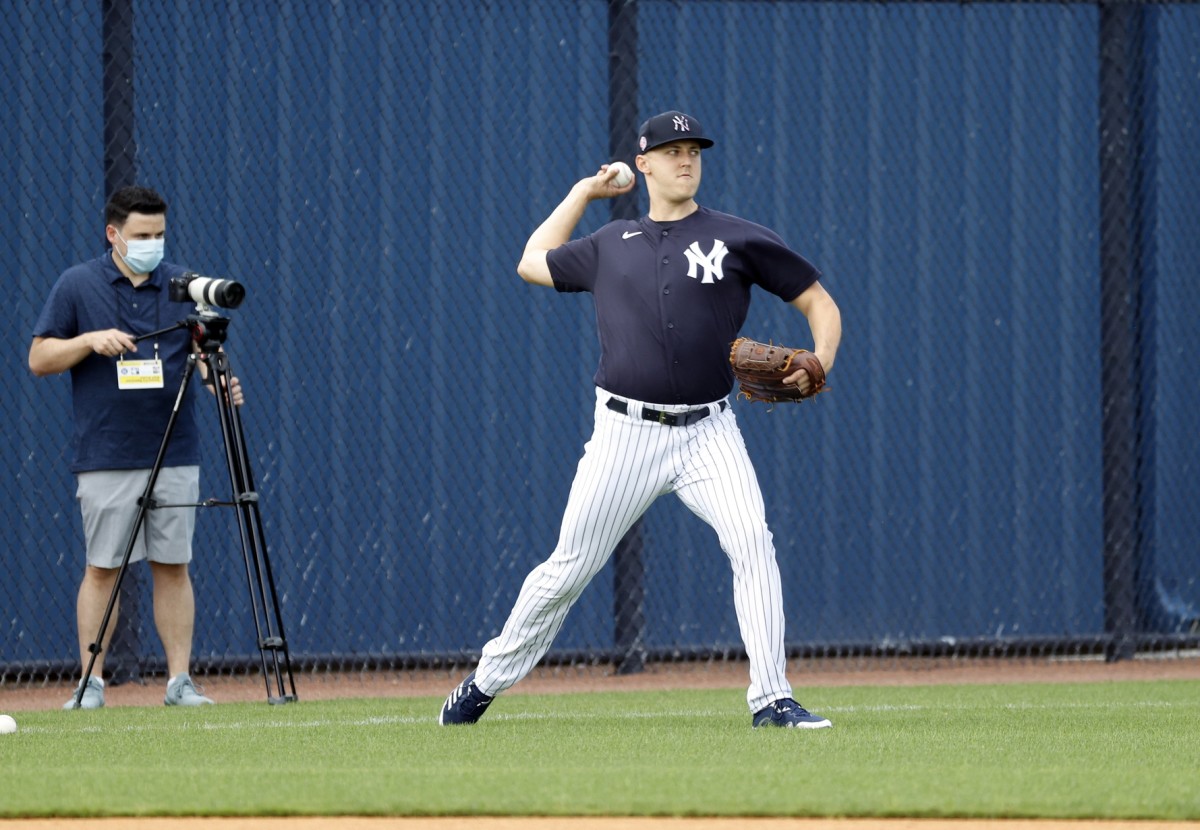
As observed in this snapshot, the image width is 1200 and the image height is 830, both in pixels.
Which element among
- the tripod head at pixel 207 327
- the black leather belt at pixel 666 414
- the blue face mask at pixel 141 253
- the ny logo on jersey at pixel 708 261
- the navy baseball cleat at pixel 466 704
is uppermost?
the ny logo on jersey at pixel 708 261

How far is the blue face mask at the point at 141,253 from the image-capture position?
303 inches

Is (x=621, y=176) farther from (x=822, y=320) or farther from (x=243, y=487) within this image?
(x=243, y=487)

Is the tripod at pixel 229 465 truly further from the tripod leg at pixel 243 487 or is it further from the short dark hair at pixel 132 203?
the short dark hair at pixel 132 203

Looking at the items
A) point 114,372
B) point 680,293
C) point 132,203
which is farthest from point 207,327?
point 680,293

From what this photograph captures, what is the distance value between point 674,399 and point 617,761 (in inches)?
52.1

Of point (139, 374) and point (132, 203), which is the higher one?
point (132, 203)

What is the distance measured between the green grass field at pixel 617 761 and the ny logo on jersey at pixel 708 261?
1.55 metres

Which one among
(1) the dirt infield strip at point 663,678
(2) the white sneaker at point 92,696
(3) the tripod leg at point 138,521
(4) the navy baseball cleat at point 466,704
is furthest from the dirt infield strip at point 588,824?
(2) the white sneaker at point 92,696

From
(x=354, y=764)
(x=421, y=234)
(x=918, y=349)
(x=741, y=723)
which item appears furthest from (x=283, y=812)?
(x=918, y=349)

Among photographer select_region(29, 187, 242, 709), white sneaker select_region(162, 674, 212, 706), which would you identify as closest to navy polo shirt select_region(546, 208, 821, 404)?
photographer select_region(29, 187, 242, 709)

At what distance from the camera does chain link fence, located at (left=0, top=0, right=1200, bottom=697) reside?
911cm

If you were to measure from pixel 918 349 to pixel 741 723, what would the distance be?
13.2 ft

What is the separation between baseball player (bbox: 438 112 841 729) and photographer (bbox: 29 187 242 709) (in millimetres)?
2104

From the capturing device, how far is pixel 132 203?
7.68 metres
